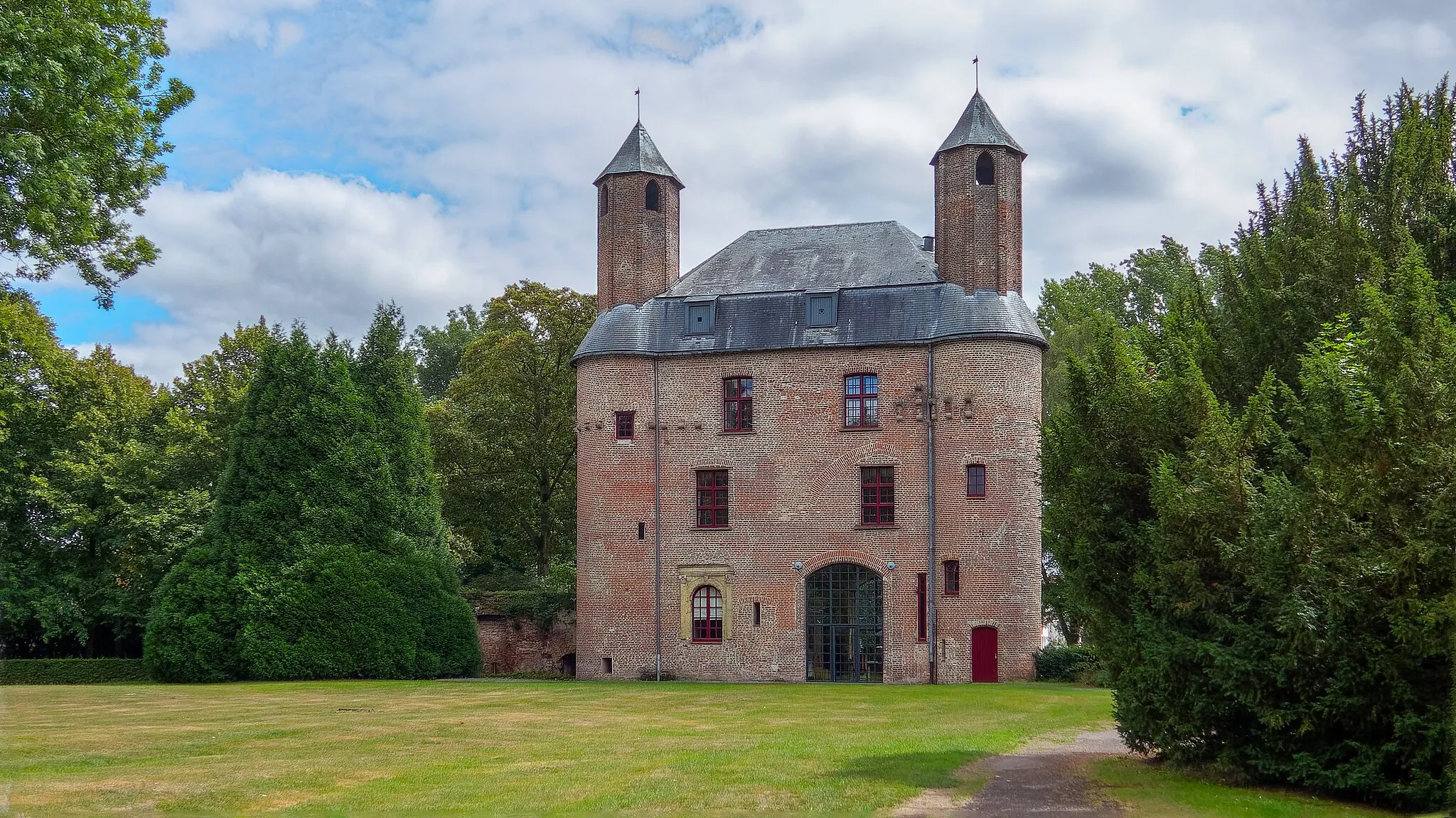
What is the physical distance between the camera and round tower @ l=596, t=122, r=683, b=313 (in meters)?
38.2

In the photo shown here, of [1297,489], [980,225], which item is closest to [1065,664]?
[980,225]

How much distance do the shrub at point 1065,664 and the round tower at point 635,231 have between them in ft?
51.0

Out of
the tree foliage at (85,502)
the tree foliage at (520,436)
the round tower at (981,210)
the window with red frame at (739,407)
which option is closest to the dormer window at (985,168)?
the round tower at (981,210)

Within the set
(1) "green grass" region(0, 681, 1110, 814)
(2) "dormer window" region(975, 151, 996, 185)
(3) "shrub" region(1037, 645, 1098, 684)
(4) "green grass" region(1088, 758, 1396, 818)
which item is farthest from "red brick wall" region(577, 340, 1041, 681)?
(4) "green grass" region(1088, 758, 1396, 818)

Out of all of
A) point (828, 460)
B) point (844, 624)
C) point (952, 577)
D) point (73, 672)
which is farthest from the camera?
point (73, 672)

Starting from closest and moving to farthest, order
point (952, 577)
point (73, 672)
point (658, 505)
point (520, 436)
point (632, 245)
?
point (952, 577)
point (658, 505)
point (73, 672)
point (632, 245)
point (520, 436)

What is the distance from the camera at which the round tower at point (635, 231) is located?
125 ft

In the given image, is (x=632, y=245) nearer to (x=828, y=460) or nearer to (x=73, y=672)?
(x=828, y=460)

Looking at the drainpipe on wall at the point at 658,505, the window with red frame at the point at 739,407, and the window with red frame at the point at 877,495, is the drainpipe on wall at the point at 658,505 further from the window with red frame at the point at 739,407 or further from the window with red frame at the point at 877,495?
the window with red frame at the point at 877,495

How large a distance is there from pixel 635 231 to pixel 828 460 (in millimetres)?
9333

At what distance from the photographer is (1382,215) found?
15.9 m

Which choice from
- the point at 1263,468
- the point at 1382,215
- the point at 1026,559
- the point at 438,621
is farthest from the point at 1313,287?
the point at 438,621

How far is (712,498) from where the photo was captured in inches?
1431

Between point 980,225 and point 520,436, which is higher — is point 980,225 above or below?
above
